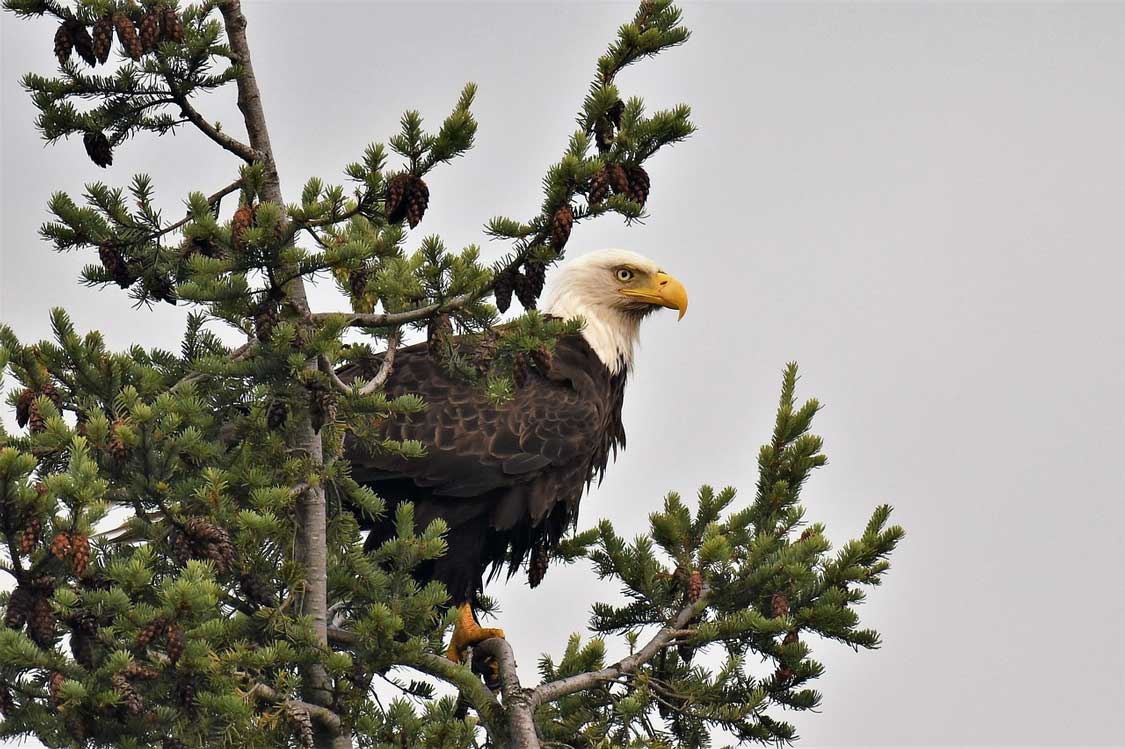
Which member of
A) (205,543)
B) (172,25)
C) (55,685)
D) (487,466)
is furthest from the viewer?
(487,466)

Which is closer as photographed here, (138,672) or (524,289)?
(138,672)

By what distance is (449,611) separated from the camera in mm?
4699

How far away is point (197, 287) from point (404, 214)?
0.63 m

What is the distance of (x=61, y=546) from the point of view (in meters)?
3.63

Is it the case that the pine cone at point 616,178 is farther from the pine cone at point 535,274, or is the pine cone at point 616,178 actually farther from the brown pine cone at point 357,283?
the brown pine cone at point 357,283

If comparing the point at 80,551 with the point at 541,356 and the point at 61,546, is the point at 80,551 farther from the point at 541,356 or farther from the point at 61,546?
the point at 541,356

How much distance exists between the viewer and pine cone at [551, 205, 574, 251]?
4320mm

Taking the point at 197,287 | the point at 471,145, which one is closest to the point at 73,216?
the point at 197,287

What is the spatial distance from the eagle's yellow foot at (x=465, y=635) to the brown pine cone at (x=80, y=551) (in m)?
3.35

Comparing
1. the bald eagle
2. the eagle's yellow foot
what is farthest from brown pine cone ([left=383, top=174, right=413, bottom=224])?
the eagle's yellow foot

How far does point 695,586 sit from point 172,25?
9.21 feet

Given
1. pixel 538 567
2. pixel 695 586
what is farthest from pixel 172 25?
pixel 538 567

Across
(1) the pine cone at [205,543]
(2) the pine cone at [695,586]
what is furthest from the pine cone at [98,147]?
(2) the pine cone at [695,586]

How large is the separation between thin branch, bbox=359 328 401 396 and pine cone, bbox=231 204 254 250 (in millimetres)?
669
